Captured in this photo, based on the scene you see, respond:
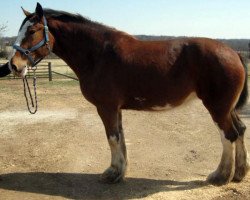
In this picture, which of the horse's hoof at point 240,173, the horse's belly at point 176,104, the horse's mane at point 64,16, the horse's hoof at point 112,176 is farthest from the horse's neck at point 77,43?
the horse's hoof at point 240,173

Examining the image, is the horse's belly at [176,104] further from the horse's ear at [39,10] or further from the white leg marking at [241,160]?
the horse's ear at [39,10]

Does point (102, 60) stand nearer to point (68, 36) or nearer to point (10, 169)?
point (68, 36)

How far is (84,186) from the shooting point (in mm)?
4863

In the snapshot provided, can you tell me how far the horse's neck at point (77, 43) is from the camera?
480 centimetres

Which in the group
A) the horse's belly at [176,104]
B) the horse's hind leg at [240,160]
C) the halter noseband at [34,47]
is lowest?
the horse's hind leg at [240,160]

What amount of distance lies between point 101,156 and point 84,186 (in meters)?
1.24

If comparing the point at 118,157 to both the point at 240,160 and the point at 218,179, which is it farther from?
the point at 240,160

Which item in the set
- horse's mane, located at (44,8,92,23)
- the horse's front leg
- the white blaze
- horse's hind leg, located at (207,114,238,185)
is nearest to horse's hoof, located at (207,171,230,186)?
horse's hind leg, located at (207,114,238,185)

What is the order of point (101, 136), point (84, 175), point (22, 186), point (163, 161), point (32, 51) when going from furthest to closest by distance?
point (101, 136)
point (163, 161)
point (84, 175)
point (22, 186)
point (32, 51)

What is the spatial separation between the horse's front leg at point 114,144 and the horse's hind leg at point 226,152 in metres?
1.21

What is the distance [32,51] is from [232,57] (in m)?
2.55

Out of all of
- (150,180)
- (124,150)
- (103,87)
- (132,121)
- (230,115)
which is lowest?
(132,121)

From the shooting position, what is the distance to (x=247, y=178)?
4957mm

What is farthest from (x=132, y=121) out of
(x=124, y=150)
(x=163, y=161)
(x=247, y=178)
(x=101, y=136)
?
(x=247, y=178)
